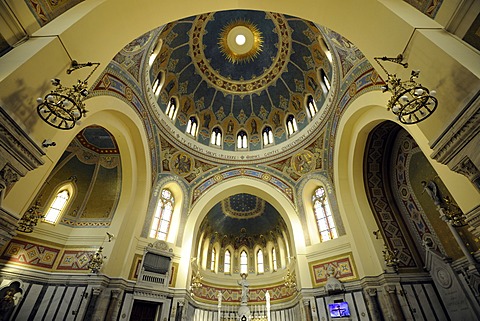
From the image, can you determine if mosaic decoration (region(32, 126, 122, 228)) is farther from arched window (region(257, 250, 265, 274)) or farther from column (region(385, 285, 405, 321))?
column (region(385, 285, 405, 321))

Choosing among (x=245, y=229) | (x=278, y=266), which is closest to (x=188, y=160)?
(x=245, y=229)

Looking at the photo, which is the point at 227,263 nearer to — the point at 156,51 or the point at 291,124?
the point at 291,124

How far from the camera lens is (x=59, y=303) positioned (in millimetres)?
8250

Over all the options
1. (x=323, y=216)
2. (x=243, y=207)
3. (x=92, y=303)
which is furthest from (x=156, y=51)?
(x=323, y=216)

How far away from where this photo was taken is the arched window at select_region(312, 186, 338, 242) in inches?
463

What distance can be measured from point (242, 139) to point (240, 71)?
4.94 m

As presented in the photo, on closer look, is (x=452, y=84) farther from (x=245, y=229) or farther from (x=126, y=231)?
(x=245, y=229)

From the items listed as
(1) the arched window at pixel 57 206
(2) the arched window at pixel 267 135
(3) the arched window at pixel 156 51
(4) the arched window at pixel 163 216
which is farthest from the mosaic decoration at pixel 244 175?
(3) the arched window at pixel 156 51

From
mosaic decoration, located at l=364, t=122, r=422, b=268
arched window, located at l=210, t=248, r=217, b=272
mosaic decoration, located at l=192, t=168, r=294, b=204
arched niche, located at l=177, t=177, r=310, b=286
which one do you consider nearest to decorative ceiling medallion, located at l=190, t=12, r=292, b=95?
mosaic decoration, located at l=192, t=168, r=294, b=204

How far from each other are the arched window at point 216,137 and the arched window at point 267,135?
3236 millimetres

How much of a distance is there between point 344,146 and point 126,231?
11285mm

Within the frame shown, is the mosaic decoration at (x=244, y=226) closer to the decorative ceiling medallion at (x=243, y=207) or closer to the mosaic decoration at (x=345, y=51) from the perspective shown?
the decorative ceiling medallion at (x=243, y=207)

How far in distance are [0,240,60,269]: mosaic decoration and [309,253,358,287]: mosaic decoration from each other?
11445 mm

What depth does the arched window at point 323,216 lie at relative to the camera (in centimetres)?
1175
